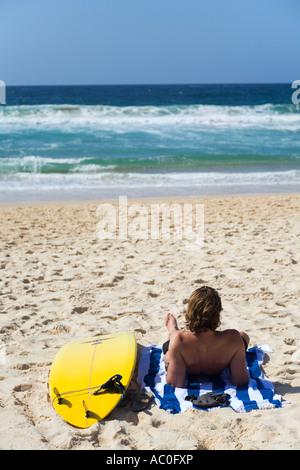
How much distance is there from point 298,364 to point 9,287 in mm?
3123

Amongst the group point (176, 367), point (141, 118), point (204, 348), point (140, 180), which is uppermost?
point (141, 118)

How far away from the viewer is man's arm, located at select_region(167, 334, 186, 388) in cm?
341

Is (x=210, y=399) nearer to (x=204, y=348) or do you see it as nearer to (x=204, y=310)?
(x=204, y=348)

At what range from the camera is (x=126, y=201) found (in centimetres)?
1046

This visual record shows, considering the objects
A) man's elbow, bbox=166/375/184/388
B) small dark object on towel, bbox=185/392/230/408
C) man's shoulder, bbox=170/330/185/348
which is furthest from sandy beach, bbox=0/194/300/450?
man's shoulder, bbox=170/330/185/348

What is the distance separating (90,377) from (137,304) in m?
1.58

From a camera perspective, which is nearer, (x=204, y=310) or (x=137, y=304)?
(x=204, y=310)

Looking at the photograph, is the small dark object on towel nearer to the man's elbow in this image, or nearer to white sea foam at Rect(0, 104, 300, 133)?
the man's elbow

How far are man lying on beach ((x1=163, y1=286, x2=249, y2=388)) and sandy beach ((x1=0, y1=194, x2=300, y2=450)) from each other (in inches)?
11.8

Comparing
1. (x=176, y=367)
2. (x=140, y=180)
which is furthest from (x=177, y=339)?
(x=140, y=180)

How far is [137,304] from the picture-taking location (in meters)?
4.92

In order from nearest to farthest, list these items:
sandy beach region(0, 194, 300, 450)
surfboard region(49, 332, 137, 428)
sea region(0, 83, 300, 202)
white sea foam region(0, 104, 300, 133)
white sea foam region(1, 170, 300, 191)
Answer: sandy beach region(0, 194, 300, 450)
surfboard region(49, 332, 137, 428)
sea region(0, 83, 300, 202)
white sea foam region(1, 170, 300, 191)
white sea foam region(0, 104, 300, 133)

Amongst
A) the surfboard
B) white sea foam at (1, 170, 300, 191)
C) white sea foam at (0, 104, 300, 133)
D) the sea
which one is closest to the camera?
the surfboard
